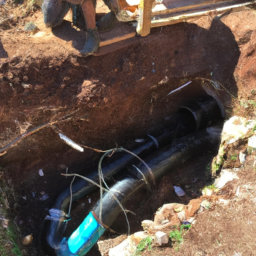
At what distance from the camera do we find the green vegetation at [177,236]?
8.96 feet

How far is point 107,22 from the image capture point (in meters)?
3.41

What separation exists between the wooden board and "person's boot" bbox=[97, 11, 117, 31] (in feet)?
0.20

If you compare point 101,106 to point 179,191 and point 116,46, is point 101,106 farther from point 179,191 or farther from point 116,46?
point 179,191

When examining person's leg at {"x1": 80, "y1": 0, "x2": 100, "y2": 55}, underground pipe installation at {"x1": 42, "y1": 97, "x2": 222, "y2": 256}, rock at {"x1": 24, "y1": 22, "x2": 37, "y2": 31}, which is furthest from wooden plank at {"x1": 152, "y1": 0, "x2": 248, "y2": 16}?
rock at {"x1": 24, "y1": 22, "x2": 37, "y2": 31}

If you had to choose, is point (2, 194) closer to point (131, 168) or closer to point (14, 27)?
point (131, 168)

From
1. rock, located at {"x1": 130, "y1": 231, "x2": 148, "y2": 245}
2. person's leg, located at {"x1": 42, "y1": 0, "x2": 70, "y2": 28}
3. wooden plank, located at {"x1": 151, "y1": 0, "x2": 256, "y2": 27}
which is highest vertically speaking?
person's leg, located at {"x1": 42, "y1": 0, "x2": 70, "y2": 28}

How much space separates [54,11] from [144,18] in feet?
3.80

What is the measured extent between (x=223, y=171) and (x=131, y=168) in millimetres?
1308

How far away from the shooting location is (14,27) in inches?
138

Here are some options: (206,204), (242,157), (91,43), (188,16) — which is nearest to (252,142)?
(242,157)

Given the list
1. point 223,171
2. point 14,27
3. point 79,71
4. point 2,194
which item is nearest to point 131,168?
point 223,171

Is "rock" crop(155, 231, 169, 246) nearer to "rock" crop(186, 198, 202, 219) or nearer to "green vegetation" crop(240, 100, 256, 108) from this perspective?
"rock" crop(186, 198, 202, 219)

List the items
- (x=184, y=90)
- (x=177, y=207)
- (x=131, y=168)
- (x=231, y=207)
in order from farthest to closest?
(x=184, y=90) < (x=131, y=168) < (x=177, y=207) < (x=231, y=207)

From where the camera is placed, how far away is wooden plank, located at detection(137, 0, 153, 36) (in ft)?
10.1
